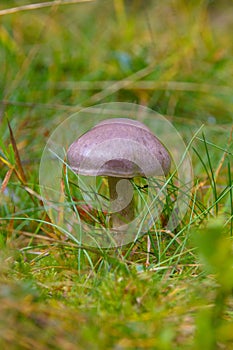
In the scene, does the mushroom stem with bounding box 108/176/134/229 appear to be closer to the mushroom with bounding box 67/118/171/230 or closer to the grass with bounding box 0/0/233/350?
the grass with bounding box 0/0/233/350

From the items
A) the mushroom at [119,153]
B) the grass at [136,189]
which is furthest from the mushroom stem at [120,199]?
the mushroom at [119,153]

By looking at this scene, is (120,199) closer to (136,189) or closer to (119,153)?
(136,189)

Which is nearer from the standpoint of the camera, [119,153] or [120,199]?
[119,153]

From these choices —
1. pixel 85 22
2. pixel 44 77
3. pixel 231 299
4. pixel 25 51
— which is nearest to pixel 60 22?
pixel 85 22

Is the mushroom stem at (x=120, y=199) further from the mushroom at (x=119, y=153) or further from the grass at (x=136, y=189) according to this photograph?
the mushroom at (x=119, y=153)

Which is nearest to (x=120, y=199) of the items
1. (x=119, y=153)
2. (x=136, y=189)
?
(x=136, y=189)

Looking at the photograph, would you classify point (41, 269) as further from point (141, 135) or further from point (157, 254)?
point (141, 135)

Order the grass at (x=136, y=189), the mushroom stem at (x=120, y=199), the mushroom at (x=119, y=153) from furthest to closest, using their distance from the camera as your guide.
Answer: the mushroom stem at (x=120, y=199) → the mushroom at (x=119, y=153) → the grass at (x=136, y=189)
